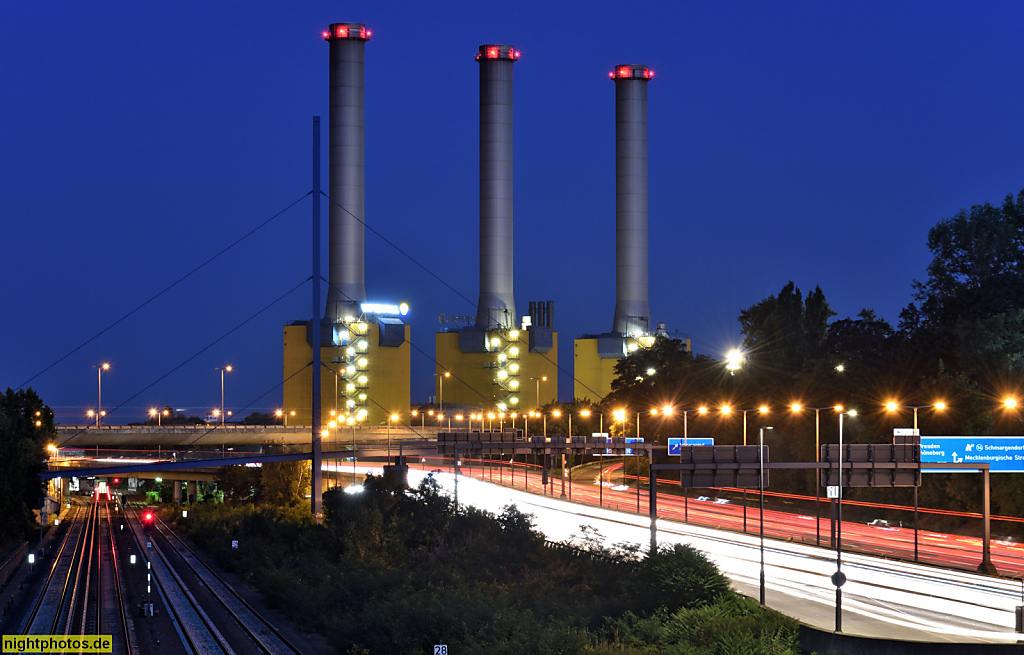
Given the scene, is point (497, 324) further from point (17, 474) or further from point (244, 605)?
point (244, 605)

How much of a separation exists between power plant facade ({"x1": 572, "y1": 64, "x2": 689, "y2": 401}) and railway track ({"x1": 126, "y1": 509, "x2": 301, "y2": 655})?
90.0 meters

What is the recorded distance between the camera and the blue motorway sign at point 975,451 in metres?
59.9

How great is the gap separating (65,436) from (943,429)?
330 feet

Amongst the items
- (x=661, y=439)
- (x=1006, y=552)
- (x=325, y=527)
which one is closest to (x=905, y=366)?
(x=1006, y=552)

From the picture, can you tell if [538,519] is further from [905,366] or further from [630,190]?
[630,190]

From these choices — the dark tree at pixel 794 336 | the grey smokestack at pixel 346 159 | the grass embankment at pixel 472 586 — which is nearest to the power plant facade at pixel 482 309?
the grey smokestack at pixel 346 159

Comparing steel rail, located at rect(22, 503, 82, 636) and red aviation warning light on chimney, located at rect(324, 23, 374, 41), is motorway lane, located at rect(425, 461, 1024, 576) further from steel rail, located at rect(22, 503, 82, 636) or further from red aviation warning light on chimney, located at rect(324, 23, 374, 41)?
red aviation warning light on chimney, located at rect(324, 23, 374, 41)

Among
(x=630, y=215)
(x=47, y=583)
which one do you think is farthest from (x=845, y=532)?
(x=630, y=215)

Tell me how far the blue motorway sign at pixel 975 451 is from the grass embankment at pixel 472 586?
17.3m

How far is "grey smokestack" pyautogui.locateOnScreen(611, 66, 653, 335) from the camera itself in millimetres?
166000

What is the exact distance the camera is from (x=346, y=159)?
157 meters

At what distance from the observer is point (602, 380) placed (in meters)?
177

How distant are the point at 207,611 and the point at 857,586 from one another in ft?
118

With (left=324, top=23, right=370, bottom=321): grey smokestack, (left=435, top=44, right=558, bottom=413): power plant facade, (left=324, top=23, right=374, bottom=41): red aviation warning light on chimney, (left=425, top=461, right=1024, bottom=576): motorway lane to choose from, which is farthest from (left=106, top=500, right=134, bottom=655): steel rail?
(left=324, top=23, right=374, bottom=41): red aviation warning light on chimney
